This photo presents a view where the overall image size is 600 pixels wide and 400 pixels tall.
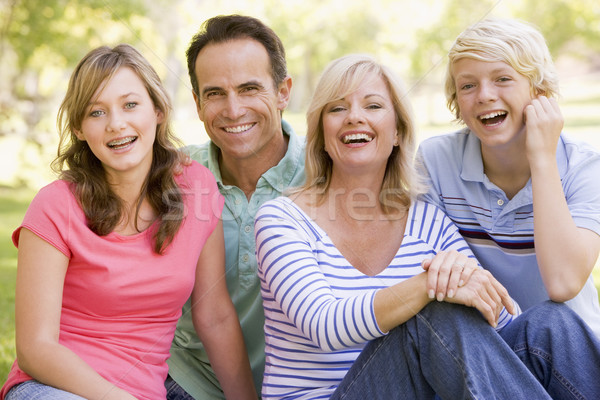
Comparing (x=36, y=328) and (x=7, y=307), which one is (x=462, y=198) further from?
(x=7, y=307)

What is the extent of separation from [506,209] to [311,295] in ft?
3.13

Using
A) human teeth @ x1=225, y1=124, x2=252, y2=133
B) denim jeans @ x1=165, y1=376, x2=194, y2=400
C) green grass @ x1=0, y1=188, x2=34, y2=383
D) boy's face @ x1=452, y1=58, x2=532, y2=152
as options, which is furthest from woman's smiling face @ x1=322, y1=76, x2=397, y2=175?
green grass @ x1=0, y1=188, x2=34, y2=383

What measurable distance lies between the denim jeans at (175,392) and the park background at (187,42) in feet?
3.60

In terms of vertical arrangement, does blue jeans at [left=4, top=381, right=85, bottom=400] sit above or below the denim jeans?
above

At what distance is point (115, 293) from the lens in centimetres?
228

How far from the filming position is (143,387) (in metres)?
2.33

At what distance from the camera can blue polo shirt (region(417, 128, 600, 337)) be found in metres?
2.57

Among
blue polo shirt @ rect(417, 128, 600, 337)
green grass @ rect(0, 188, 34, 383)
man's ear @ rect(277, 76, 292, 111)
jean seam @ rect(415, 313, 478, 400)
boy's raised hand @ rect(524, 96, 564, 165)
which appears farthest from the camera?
green grass @ rect(0, 188, 34, 383)

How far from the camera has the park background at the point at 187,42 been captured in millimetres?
9570

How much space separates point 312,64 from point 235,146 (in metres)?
27.4

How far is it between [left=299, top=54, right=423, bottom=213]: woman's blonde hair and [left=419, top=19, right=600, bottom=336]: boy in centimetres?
15

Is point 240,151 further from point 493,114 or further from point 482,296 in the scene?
point 482,296

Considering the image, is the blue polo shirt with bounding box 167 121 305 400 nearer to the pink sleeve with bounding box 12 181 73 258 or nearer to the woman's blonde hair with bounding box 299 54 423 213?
the woman's blonde hair with bounding box 299 54 423 213

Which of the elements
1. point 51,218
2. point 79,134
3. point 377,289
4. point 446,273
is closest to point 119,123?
point 79,134
